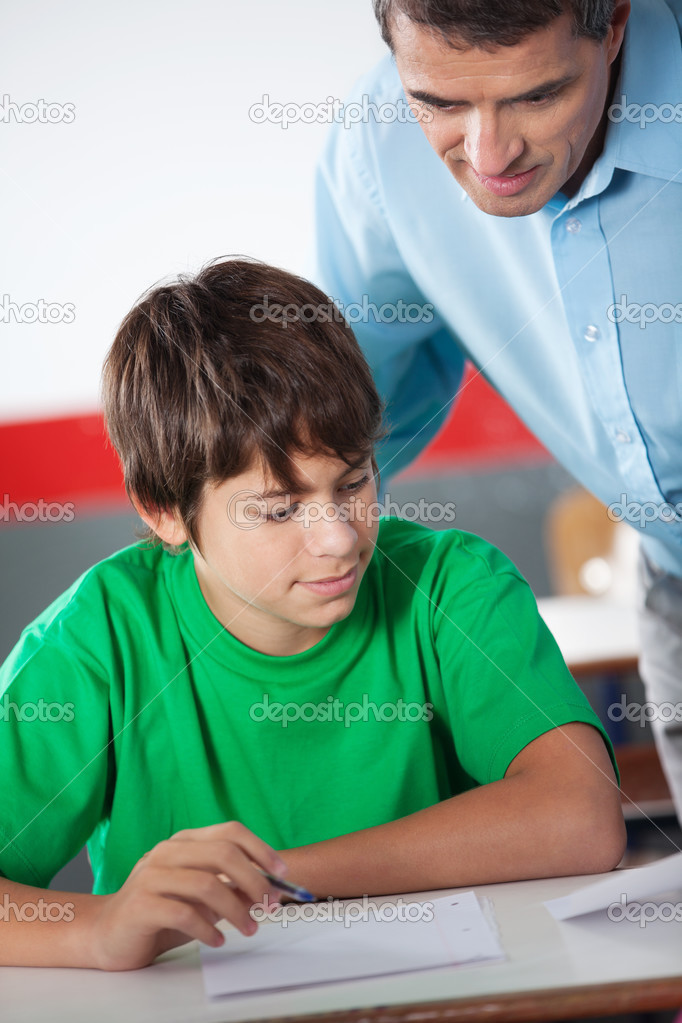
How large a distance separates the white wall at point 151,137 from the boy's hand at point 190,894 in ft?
5.00

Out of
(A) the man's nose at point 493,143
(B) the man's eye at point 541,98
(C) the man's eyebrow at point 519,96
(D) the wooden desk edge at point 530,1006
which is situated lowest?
(D) the wooden desk edge at point 530,1006

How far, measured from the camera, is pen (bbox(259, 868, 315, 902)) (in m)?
0.64

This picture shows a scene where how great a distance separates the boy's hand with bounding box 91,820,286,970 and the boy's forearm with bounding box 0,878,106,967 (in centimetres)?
2

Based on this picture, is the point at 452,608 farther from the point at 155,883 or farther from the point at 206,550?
the point at 155,883

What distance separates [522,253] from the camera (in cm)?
112

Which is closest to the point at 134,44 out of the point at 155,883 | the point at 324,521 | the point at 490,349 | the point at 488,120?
the point at 490,349

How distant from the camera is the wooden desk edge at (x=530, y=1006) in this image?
0.55 metres

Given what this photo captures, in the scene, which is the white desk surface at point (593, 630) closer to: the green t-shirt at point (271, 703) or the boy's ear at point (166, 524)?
the green t-shirt at point (271, 703)

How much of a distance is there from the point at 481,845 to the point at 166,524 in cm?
43

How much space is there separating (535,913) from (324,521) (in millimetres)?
356

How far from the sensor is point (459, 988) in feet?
1.91

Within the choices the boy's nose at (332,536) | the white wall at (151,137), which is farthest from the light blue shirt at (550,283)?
the white wall at (151,137)

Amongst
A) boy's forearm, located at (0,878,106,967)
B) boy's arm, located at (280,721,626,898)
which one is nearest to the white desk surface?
boy's arm, located at (280,721,626,898)

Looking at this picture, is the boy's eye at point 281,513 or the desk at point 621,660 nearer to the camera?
Answer: the boy's eye at point 281,513
